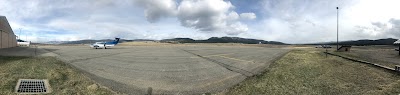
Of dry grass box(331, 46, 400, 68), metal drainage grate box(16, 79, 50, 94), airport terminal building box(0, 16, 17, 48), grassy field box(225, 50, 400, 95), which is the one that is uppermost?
airport terminal building box(0, 16, 17, 48)

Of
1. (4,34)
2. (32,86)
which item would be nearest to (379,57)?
(32,86)

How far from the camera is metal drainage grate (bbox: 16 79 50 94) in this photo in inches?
276

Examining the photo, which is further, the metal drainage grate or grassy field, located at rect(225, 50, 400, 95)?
grassy field, located at rect(225, 50, 400, 95)

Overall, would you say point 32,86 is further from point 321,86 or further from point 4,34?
point 4,34

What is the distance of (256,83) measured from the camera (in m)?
9.31

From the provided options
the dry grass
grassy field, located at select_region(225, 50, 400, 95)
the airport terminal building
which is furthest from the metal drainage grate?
the airport terminal building

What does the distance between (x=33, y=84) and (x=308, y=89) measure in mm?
9137

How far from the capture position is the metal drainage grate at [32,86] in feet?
23.0

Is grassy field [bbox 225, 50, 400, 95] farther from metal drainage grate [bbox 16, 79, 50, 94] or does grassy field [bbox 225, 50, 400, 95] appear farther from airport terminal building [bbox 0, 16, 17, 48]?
airport terminal building [bbox 0, 16, 17, 48]

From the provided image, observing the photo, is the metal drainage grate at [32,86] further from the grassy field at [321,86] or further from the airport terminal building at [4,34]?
the airport terminal building at [4,34]

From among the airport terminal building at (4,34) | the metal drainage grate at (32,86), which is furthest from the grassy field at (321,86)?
the airport terminal building at (4,34)

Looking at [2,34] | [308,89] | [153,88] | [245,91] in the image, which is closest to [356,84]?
[308,89]

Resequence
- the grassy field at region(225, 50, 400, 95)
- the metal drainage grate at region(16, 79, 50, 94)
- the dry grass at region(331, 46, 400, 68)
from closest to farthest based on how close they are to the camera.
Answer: the metal drainage grate at region(16, 79, 50, 94) → the grassy field at region(225, 50, 400, 95) → the dry grass at region(331, 46, 400, 68)

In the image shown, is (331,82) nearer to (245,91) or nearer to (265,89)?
(265,89)
